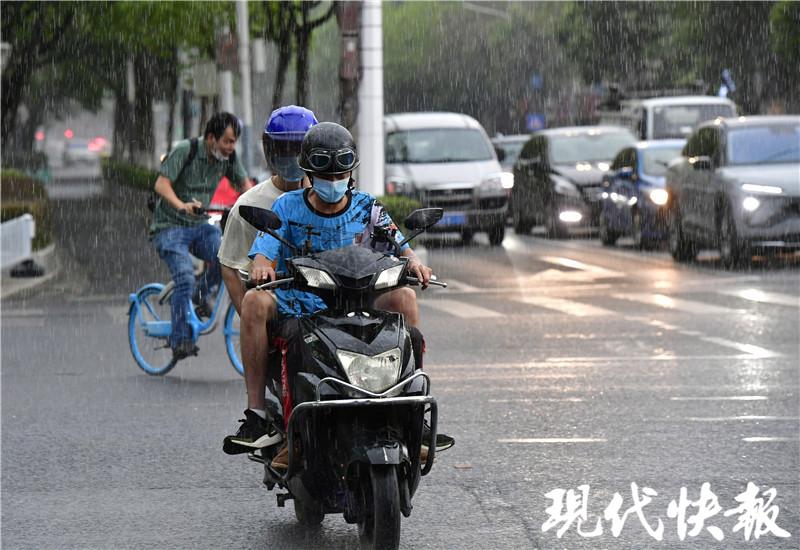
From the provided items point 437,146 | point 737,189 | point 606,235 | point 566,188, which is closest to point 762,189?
point 737,189

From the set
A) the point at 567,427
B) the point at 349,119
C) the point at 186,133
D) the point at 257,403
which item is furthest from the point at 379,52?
the point at 186,133

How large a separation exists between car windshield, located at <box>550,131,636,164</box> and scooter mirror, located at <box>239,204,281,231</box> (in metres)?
21.8

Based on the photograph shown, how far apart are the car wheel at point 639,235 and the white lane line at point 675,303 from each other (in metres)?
7.01

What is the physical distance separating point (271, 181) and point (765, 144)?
45.3ft

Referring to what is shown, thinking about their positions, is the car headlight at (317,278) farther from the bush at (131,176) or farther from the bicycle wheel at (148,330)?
the bush at (131,176)

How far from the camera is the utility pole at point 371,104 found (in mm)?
21781

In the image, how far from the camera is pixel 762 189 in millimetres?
19047

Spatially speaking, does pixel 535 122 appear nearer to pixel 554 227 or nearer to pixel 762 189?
pixel 554 227

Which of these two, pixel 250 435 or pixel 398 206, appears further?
pixel 398 206

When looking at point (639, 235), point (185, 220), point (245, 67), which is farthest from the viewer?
point (245, 67)

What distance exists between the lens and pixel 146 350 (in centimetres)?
1159

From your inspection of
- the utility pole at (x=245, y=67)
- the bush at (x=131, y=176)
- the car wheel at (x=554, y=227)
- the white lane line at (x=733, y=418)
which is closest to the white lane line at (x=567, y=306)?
the white lane line at (x=733, y=418)

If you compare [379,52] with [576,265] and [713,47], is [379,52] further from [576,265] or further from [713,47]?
[713,47]

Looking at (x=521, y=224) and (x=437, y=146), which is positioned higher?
(x=437, y=146)
